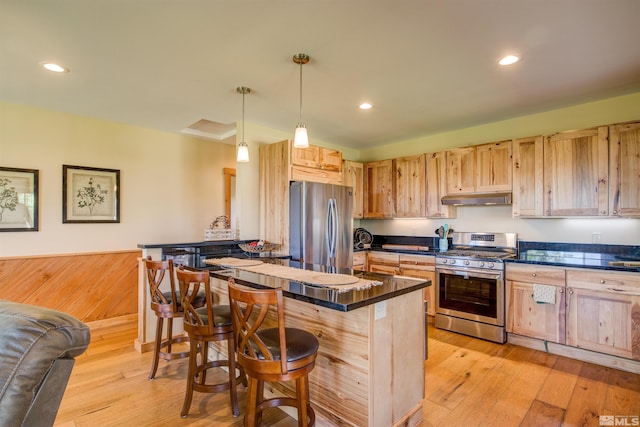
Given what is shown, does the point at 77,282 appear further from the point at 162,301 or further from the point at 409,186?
the point at 409,186

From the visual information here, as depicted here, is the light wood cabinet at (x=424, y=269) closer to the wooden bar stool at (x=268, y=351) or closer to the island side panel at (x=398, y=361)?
the island side panel at (x=398, y=361)

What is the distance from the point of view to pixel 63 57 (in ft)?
7.96

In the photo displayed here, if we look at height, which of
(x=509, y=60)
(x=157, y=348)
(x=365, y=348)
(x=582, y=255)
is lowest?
(x=157, y=348)

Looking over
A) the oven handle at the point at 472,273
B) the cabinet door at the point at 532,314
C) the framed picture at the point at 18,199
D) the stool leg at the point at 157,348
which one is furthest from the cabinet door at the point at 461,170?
the framed picture at the point at 18,199

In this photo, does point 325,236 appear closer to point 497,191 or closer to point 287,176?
point 287,176

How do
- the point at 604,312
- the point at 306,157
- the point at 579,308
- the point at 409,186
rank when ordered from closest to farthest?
the point at 604,312 → the point at 579,308 → the point at 306,157 → the point at 409,186

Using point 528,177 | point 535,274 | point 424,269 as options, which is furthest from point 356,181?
point 535,274

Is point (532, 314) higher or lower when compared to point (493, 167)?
lower

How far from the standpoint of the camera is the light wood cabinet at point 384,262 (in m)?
4.40

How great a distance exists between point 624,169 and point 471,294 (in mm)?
1890

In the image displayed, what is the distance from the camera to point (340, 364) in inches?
73.6

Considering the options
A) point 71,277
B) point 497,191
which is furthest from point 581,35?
point 71,277

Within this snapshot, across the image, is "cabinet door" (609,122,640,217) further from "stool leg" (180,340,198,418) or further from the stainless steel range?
"stool leg" (180,340,198,418)

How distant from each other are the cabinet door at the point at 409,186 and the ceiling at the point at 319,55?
96 centimetres
